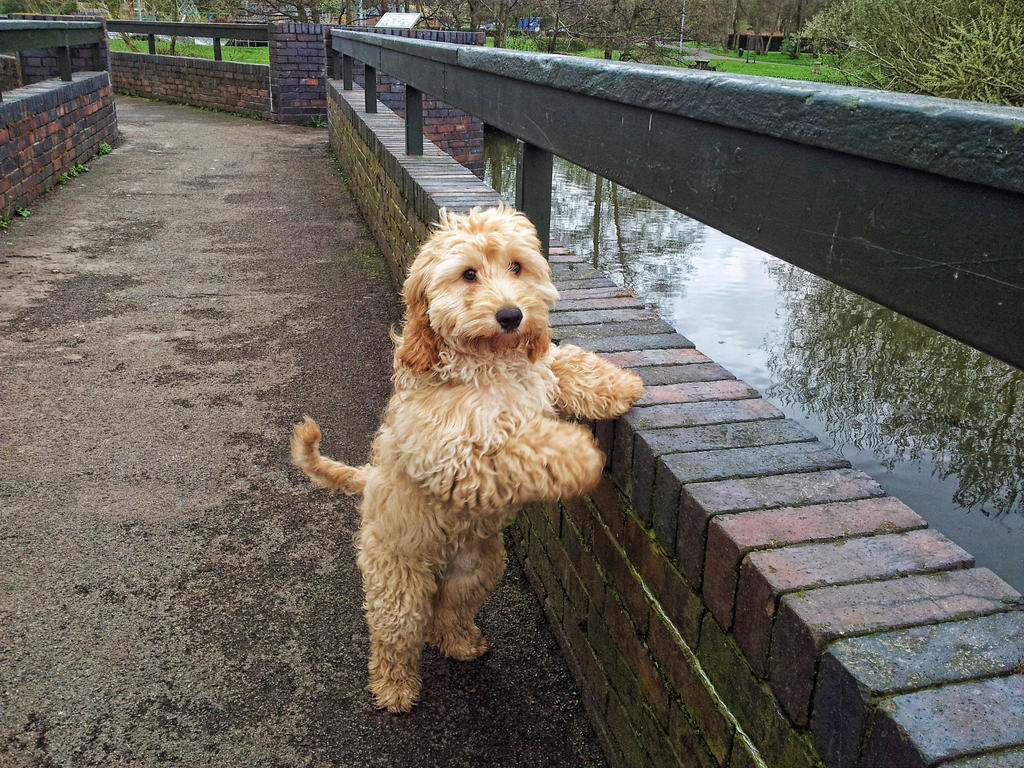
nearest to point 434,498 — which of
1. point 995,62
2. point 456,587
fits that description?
point 456,587

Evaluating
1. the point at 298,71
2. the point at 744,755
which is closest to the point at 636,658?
the point at 744,755

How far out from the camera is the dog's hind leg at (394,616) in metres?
2.46

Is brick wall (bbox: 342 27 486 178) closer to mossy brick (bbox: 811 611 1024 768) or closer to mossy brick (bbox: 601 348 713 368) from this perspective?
mossy brick (bbox: 601 348 713 368)

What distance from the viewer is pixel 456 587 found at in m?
2.63

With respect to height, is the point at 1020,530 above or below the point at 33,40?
below

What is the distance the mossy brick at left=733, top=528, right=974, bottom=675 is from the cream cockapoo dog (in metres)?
0.58

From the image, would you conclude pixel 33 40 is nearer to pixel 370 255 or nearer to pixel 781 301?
pixel 370 255

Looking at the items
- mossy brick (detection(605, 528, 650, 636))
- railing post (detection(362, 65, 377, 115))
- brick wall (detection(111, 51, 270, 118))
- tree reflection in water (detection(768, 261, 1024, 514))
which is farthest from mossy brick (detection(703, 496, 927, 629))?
brick wall (detection(111, 51, 270, 118))

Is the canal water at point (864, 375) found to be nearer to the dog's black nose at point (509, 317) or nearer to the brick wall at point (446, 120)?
the dog's black nose at point (509, 317)

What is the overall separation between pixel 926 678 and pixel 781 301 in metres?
6.04

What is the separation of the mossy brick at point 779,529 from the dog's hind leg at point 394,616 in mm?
1045

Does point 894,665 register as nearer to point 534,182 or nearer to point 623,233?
point 534,182

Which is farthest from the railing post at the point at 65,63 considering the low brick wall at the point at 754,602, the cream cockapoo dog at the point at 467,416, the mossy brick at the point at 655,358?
the mossy brick at the point at 655,358

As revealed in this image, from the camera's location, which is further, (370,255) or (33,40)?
(33,40)
